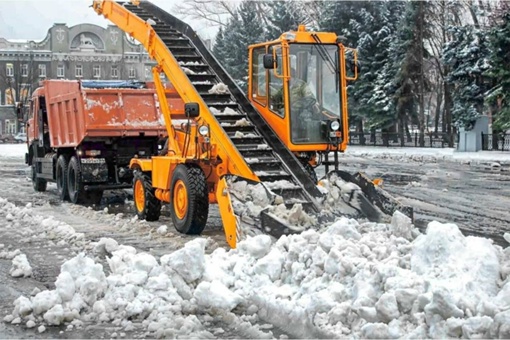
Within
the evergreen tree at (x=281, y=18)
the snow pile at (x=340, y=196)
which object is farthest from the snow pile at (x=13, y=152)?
the snow pile at (x=340, y=196)

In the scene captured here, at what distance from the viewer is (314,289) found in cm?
613

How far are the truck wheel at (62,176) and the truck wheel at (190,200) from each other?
6.01 metres

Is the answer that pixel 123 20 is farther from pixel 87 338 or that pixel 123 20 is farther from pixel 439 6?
pixel 439 6

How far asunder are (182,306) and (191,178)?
396 cm

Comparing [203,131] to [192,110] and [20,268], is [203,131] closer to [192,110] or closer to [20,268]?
[192,110]

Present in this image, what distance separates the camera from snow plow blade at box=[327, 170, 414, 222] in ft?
30.1

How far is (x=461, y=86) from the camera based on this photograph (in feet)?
117

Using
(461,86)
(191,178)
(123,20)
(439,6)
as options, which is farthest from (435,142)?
(191,178)

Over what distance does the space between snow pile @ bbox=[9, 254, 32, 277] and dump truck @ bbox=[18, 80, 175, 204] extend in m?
6.87

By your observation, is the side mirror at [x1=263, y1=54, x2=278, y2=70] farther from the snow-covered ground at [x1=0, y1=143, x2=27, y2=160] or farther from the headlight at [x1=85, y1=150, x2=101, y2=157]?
the snow-covered ground at [x1=0, y1=143, x2=27, y2=160]

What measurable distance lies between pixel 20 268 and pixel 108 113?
24.3 feet

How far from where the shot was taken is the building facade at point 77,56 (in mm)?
74825

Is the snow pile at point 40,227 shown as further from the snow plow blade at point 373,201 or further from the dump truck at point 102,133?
the snow plow blade at point 373,201

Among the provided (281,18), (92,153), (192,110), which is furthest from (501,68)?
(192,110)
